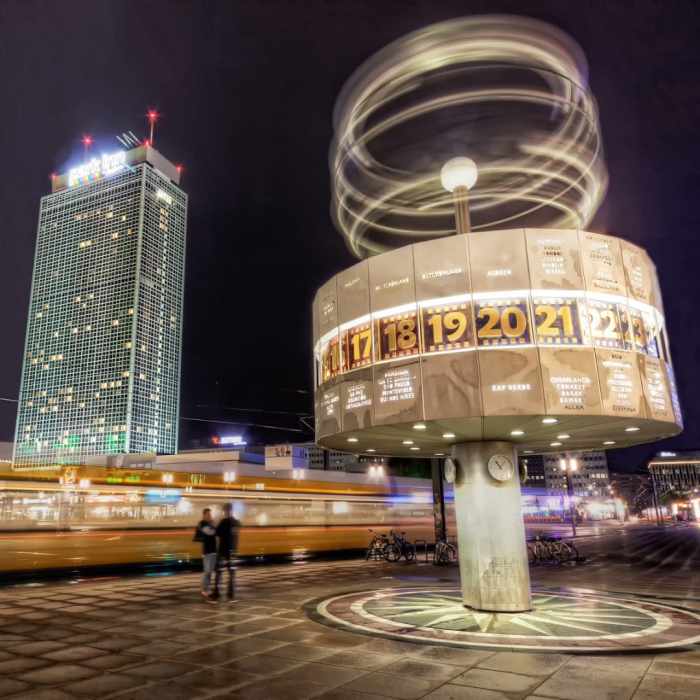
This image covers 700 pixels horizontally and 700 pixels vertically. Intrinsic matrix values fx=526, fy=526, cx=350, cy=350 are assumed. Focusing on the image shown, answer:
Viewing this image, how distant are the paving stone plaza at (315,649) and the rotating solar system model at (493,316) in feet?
8.01

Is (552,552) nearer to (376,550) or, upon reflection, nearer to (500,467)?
(376,550)

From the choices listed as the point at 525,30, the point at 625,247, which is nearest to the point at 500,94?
the point at 525,30

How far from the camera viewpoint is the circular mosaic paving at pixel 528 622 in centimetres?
862

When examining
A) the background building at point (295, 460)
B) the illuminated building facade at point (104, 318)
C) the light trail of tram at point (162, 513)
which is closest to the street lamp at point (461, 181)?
the light trail of tram at point (162, 513)

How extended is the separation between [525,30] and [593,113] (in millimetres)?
3085

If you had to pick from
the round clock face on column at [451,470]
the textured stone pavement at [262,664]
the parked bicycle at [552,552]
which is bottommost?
the parked bicycle at [552,552]

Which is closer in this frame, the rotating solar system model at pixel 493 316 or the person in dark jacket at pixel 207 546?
the rotating solar system model at pixel 493 316

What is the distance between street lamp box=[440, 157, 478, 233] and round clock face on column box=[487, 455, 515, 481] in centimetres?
554

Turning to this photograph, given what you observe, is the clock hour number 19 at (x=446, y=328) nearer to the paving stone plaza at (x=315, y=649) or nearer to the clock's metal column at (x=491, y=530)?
the clock's metal column at (x=491, y=530)

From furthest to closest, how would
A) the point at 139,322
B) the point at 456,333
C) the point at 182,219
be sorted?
the point at 182,219 → the point at 139,322 → the point at 456,333

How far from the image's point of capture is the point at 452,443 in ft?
44.1

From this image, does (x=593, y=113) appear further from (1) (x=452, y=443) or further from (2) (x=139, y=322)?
(2) (x=139, y=322)

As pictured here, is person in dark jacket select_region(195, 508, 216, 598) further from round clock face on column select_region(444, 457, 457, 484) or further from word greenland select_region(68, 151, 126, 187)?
word greenland select_region(68, 151, 126, 187)

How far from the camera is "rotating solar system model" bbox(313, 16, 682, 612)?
10453 millimetres
